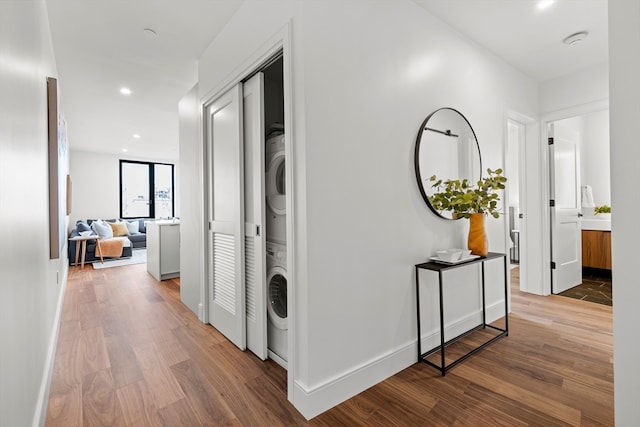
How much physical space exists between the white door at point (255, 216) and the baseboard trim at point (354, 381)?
0.64 meters

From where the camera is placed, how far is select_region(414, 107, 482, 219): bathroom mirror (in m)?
2.15

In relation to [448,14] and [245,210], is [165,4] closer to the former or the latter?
[245,210]

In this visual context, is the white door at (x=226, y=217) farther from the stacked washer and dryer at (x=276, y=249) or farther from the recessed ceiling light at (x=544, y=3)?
the recessed ceiling light at (x=544, y=3)

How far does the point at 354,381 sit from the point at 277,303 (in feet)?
2.50

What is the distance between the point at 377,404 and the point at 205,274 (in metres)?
1.85

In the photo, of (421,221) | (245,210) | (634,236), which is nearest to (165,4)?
(245,210)

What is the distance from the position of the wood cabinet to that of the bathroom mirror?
3.05m

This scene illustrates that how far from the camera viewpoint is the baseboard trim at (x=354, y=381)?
1.56m

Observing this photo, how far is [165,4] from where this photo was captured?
2211 mm

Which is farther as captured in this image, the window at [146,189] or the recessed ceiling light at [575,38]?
the window at [146,189]

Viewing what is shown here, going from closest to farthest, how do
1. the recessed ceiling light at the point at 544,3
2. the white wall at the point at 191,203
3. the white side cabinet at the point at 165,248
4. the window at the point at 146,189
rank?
1. the recessed ceiling light at the point at 544,3
2. the white wall at the point at 191,203
3. the white side cabinet at the point at 165,248
4. the window at the point at 146,189

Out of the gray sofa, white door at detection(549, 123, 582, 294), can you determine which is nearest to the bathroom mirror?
white door at detection(549, 123, 582, 294)

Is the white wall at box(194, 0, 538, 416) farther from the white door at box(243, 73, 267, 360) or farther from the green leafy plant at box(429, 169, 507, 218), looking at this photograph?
the white door at box(243, 73, 267, 360)

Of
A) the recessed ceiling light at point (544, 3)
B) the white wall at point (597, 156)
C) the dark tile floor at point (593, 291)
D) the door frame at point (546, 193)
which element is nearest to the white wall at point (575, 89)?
the door frame at point (546, 193)
